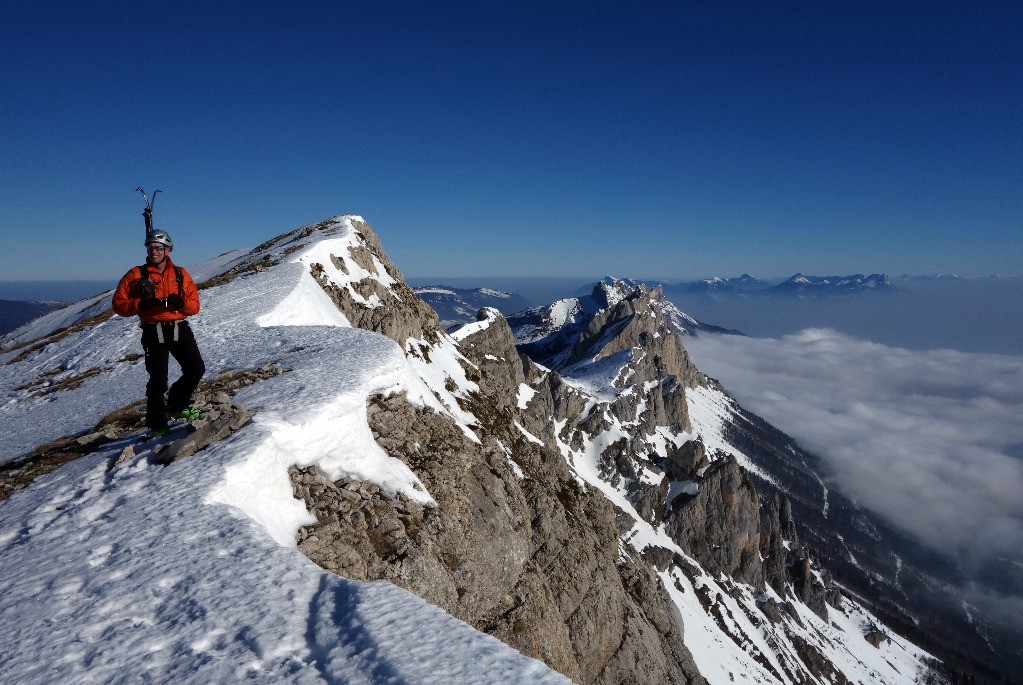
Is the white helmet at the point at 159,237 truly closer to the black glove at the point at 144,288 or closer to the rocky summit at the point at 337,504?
the black glove at the point at 144,288

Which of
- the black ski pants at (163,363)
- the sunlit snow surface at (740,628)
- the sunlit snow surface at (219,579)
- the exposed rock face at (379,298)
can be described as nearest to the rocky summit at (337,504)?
the sunlit snow surface at (219,579)

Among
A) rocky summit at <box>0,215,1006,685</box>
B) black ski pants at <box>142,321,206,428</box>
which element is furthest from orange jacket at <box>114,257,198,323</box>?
rocky summit at <box>0,215,1006,685</box>

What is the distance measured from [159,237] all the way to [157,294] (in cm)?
139

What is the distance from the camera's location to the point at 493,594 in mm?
19641

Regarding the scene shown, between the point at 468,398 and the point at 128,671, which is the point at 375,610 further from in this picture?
the point at 468,398

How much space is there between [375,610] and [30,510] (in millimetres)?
8618

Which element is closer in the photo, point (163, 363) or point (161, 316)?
point (161, 316)

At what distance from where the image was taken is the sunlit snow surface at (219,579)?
250 inches

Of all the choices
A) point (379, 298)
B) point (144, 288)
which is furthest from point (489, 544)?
point (379, 298)

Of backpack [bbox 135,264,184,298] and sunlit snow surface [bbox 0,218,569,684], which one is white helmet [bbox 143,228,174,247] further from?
sunlit snow surface [bbox 0,218,569,684]

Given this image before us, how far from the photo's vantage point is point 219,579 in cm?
792

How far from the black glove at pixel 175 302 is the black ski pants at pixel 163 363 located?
1.66 ft

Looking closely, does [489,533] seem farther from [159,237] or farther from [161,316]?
[159,237]

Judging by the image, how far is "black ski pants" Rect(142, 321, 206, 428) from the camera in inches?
480
